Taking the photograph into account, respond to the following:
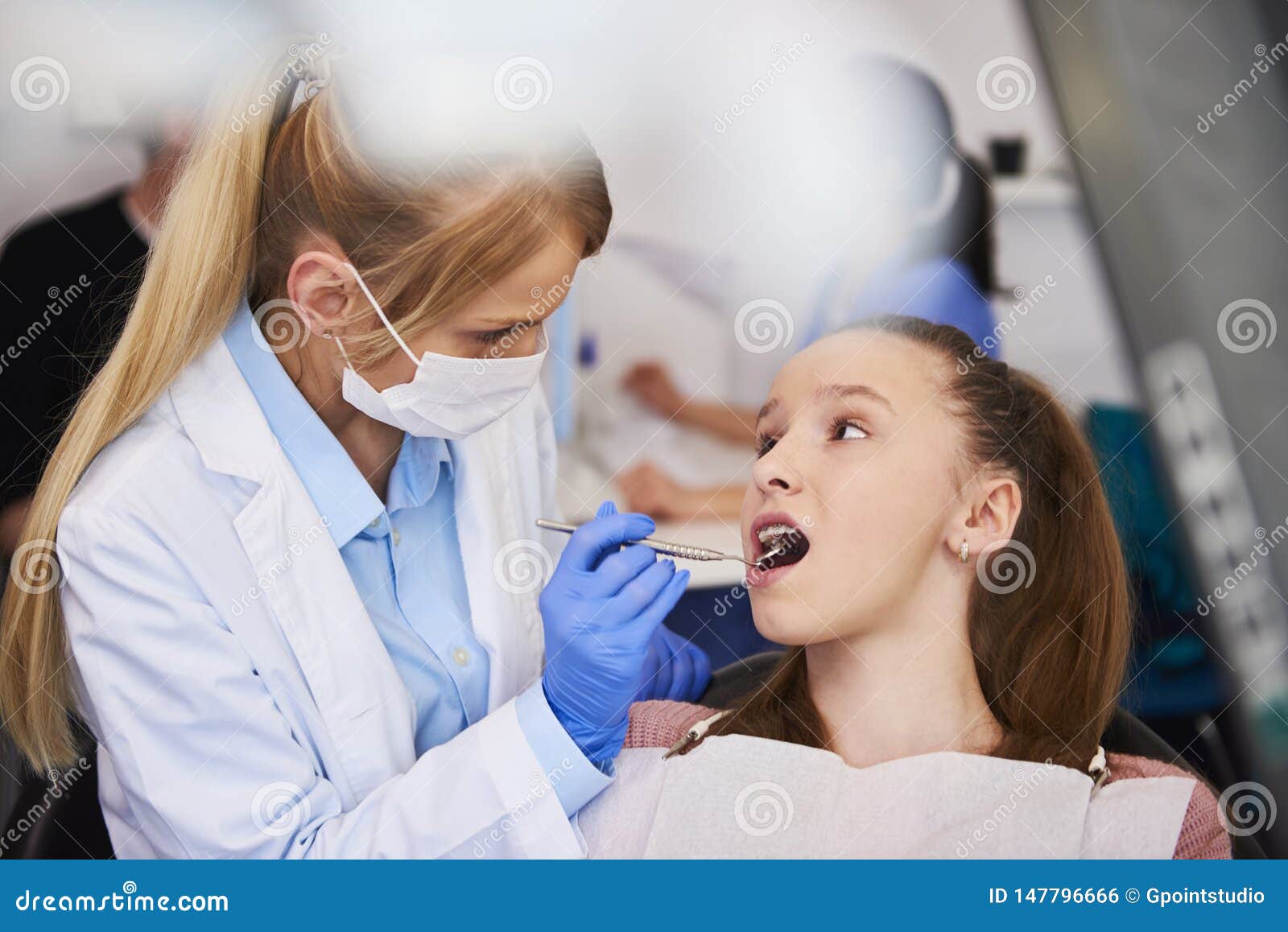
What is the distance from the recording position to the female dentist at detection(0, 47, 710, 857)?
4.20 ft

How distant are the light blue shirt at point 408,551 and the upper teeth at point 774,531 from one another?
36 cm

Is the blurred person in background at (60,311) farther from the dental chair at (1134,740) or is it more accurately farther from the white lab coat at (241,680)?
the dental chair at (1134,740)

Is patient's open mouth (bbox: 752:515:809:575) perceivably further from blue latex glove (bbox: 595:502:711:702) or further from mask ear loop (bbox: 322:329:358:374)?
mask ear loop (bbox: 322:329:358:374)

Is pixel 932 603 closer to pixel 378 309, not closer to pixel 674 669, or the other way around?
pixel 674 669

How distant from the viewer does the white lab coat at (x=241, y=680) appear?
4.16 feet

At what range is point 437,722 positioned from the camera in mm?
1452

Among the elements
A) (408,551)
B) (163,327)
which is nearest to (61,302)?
(163,327)

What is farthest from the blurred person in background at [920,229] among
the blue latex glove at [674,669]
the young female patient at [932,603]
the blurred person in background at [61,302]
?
the blurred person in background at [61,302]

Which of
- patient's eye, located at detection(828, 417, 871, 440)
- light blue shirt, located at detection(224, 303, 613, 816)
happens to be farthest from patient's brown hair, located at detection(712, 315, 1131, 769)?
light blue shirt, located at detection(224, 303, 613, 816)

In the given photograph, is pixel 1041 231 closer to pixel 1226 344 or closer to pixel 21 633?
pixel 1226 344

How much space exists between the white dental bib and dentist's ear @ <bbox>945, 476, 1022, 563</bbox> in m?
0.27

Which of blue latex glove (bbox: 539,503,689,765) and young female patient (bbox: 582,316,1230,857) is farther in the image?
young female patient (bbox: 582,316,1230,857)
